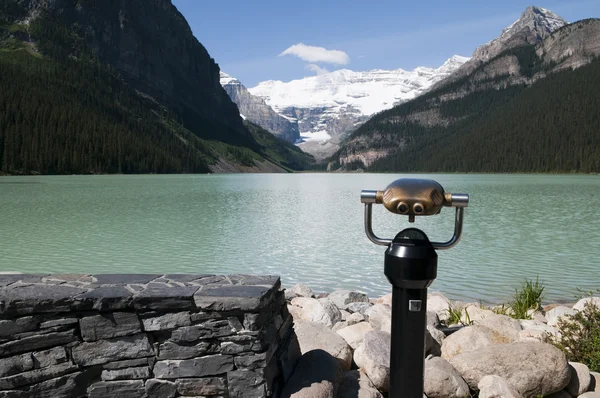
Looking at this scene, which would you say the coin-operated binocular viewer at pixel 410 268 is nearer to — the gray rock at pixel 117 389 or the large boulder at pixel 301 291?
the gray rock at pixel 117 389

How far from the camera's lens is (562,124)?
179 metres

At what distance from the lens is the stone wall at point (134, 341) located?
4.31 meters

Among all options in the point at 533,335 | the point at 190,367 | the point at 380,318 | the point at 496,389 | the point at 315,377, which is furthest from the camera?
the point at 380,318

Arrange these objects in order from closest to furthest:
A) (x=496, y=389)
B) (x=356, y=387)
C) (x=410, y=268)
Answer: (x=410, y=268) → (x=496, y=389) → (x=356, y=387)

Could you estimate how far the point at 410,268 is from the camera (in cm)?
317

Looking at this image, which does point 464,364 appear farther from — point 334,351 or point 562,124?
point 562,124

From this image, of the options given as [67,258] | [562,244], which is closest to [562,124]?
[562,244]

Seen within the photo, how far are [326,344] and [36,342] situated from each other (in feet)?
9.67

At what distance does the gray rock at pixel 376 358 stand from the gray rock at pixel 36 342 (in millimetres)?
2933

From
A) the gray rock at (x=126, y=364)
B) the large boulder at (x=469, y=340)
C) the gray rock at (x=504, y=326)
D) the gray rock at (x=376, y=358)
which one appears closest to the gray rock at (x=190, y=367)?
the gray rock at (x=126, y=364)

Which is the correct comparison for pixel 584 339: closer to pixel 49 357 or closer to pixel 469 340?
pixel 469 340

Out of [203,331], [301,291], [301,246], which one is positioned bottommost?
[301,246]

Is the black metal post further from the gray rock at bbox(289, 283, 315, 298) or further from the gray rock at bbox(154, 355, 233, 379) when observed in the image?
the gray rock at bbox(289, 283, 315, 298)

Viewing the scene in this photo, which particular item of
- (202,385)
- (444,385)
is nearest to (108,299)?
(202,385)
